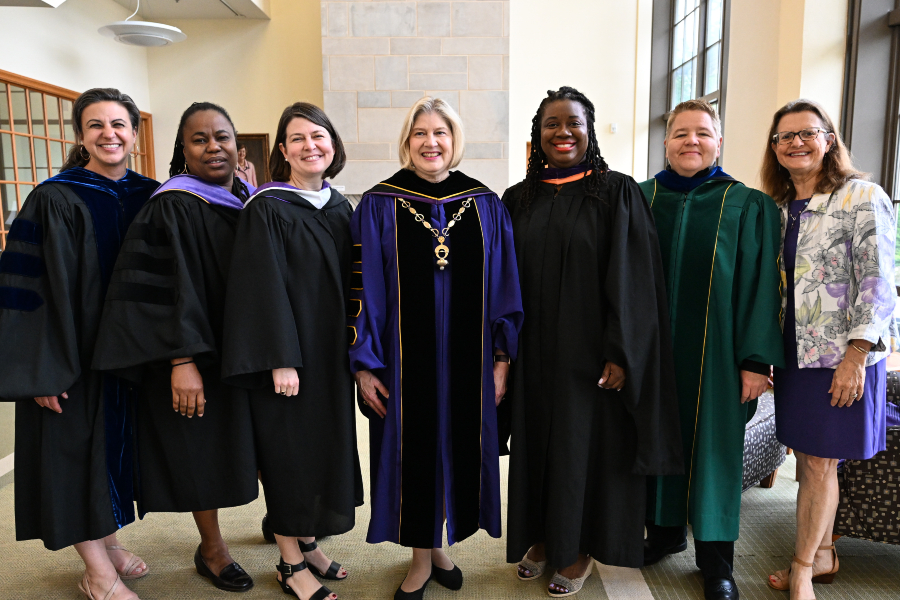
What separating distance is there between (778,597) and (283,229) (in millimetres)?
2189

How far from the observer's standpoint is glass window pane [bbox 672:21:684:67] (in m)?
7.02

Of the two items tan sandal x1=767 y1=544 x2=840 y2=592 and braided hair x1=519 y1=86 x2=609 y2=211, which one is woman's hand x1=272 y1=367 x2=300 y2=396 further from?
tan sandal x1=767 y1=544 x2=840 y2=592

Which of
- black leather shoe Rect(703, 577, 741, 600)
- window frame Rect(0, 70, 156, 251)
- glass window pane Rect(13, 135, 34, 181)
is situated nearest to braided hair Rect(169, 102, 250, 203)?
black leather shoe Rect(703, 577, 741, 600)

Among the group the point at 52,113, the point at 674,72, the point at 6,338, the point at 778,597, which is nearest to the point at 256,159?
the point at 52,113

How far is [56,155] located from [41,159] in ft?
0.61

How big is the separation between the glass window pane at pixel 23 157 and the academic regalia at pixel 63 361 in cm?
390

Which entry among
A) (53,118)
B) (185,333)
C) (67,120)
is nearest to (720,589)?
(185,333)

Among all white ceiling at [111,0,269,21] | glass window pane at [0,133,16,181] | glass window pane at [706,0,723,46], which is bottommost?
glass window pane at [0,133,16,181]

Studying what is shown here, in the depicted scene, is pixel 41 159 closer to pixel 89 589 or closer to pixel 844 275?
pixel 89 589

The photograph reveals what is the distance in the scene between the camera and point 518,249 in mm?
2117

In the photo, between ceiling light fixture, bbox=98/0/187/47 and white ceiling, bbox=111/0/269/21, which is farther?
white ceiling, bbox=111/0/269/21

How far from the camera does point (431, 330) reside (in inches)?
79.7

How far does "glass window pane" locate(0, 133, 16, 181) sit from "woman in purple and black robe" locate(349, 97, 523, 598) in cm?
441

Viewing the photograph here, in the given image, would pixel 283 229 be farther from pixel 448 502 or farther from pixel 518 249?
pixel 448 502
